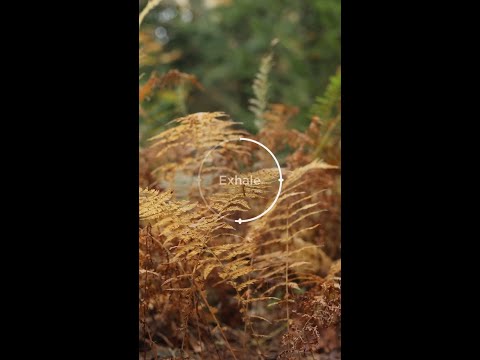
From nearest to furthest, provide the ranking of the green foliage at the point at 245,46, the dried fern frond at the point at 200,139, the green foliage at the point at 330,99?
1. the dried fern frond at the point at 200,139
2. the green foliage at the point at 330,99
3. the green foliage at the point at 245,46

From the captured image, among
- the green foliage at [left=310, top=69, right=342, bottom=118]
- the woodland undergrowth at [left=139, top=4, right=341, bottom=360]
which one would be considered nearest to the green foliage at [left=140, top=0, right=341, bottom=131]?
the green foliage at [left=310, top=69, right=342, bottom=118]

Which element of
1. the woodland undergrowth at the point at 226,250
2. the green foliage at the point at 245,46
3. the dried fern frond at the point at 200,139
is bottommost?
the woodland undergrowth at the point at 226,250

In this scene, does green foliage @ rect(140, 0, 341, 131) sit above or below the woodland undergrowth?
above

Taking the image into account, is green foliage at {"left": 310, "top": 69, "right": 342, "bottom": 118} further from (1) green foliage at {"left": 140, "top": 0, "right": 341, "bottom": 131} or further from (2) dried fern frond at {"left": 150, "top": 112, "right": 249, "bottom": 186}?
(1) green foliage at {"left": 140, "top": 0, "right": 341, "bottom": 131}

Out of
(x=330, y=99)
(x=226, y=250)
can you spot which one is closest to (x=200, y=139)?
(x=226, y=250)

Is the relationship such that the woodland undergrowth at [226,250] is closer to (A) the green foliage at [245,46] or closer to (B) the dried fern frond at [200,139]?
(B) the dried fern frond at [200,139]

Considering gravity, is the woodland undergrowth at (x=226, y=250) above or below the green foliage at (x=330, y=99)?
below

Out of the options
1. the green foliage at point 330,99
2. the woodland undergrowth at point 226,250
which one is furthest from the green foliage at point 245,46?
the woodland undergrowth at point 226,250

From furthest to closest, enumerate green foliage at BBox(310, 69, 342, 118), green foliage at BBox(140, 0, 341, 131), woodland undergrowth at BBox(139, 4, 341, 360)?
green foliage at BBox(140, 0, 341, 131), green foliage at BBox(310, 69, 342, 118), woodland undergrowth at BBox(139, 4, 341, 360)

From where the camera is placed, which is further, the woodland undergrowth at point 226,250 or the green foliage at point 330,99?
the green foliage at point 330,99
